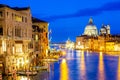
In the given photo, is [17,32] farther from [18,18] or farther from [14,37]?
[14,37]

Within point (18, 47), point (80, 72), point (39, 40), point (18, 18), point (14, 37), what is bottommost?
point (80, 72)

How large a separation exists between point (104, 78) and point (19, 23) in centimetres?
1649

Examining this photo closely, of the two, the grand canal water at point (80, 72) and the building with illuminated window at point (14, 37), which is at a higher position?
the building with illuminated window at point (14, 37)

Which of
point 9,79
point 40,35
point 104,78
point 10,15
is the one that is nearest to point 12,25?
point 10,15

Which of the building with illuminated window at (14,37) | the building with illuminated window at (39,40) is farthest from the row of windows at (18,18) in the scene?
the building with illuminated window at (39,40)

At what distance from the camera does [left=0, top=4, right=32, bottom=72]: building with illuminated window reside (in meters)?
45.0

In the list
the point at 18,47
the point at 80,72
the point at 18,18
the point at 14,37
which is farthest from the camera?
the point at 80,72

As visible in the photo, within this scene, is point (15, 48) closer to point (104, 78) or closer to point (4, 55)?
point (4, 55)

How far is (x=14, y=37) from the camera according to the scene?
4838cm

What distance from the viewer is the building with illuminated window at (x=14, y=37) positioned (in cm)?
4496

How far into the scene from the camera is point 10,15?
47.6 meters

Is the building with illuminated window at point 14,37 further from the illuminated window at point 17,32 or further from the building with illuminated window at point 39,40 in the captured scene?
the building with illuminated window at point 39,40

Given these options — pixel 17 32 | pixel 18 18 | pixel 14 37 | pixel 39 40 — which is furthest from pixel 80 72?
pixel 39 40

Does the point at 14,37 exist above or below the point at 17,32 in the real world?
below
